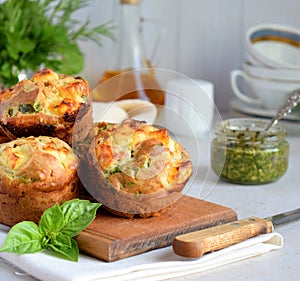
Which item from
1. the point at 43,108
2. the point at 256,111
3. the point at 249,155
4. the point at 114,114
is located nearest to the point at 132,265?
the point at 43,108

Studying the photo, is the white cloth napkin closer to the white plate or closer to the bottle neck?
the white plate

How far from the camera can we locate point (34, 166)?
3.50 feet

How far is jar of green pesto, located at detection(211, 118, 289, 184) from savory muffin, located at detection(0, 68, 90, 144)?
1.21 ft

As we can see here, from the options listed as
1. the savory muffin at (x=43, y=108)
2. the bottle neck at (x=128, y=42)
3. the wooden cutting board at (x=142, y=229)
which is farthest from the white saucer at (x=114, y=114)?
the bottle neck at (x=128, y=42)

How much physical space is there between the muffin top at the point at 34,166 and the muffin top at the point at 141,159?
55 millimetres

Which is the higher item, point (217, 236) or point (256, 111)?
point (217, 236)

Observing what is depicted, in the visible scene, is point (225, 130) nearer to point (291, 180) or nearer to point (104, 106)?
point (291, 180)

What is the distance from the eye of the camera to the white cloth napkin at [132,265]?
3.07ft

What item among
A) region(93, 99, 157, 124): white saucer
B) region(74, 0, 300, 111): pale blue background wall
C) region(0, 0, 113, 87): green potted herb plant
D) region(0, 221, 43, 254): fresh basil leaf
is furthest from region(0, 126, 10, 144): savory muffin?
region(74, 0, 300, 111): pale blue background wall

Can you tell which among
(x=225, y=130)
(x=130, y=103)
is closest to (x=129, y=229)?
(x=225, y=130)

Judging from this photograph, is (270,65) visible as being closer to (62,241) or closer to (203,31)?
(203,31)

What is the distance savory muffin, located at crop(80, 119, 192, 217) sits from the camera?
109 centimetres

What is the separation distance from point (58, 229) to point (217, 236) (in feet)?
0.73

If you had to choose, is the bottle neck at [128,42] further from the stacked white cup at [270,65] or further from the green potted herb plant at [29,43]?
the stacked white cup at [270,65]
